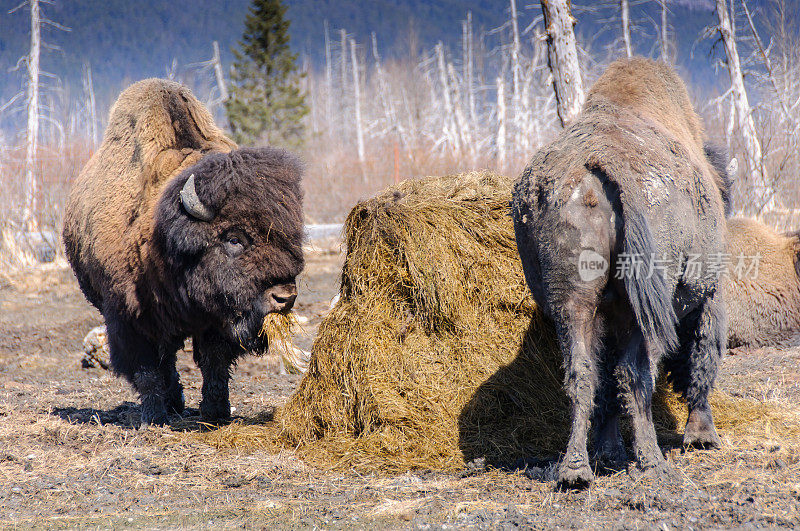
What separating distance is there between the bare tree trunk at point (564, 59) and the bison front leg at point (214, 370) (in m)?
4.62

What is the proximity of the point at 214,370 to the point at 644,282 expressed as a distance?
342cm

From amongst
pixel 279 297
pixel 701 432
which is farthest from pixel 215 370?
pixel 701 432

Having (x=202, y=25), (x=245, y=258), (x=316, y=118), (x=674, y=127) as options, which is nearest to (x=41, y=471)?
(x=245, y=258)

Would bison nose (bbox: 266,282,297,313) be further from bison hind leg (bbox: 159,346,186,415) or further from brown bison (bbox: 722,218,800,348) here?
brown bison (bbox: 722,218,800,348)

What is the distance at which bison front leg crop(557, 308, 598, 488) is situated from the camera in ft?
11.1

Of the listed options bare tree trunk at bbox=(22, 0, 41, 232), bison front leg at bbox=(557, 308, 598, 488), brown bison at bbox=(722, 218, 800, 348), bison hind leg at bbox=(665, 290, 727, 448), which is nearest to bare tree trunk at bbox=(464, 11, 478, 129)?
bare tree trunk at bbox=(22, 0, 41, 232)

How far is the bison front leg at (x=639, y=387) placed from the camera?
3.64 m

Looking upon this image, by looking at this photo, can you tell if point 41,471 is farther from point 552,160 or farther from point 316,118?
point 316,118

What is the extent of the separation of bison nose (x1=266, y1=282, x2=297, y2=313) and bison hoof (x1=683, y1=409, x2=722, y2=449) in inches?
108

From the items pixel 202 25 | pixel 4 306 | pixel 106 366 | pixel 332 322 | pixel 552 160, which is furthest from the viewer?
pixel 202 25

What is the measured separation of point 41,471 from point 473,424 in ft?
9.25

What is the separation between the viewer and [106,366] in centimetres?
834

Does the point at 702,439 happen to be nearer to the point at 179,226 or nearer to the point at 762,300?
the point at 179,226

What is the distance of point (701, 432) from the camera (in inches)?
169
